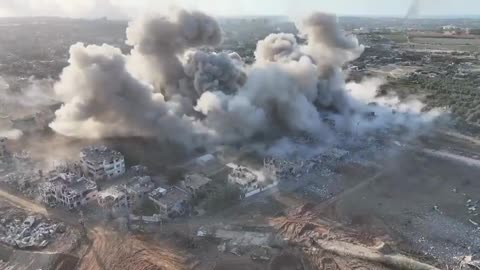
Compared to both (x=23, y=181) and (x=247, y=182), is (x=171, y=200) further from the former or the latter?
(x=23, y=181)

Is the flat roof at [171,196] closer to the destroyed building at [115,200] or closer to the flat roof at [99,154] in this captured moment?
the destroyed building at [115,200]

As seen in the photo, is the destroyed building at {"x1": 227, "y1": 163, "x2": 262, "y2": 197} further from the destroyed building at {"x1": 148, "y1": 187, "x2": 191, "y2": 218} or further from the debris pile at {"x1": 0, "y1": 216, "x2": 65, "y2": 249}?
the debris pile at {"x1": 0, "y1": 216, "x2": 65, "y2": 249}

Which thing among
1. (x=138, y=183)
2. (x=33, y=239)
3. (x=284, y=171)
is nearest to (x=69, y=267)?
(x=33, y=239)

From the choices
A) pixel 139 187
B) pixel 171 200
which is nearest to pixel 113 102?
pixel 139 187

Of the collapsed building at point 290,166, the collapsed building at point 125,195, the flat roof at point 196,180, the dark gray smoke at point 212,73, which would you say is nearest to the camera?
the collapsed building at point 125,195

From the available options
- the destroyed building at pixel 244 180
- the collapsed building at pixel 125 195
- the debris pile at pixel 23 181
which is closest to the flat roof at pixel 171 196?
the collapsed building at pixel 125 195

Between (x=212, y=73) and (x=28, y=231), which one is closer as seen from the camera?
(x=28, y=231)
